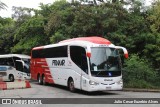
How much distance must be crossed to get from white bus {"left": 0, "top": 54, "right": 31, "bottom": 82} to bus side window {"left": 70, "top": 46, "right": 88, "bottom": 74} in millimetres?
14298

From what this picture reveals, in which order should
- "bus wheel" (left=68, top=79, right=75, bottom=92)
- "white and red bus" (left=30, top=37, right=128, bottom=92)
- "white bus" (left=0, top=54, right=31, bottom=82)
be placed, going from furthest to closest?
"white bus" (left=0, top=54, right=31, bottom=82)
"bus wheel" (left=68, top=79, right=75, bottom=92)
"white and red bus" (left=30, top=37, right=128, bottom=92)

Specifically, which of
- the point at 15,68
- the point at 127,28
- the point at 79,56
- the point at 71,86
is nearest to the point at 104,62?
the point at 79,56

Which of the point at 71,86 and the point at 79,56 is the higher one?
the point at 79,56

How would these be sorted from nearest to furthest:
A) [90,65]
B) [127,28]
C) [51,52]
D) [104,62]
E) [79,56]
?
[90,65], [104,62], [79,56], [51,52], [127,28]

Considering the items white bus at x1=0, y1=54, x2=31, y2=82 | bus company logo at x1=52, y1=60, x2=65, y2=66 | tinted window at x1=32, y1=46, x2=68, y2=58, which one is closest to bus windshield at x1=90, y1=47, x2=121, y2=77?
tinted window at x1=32, y1=46, x2=68, y2=58

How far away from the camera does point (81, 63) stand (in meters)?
21.6

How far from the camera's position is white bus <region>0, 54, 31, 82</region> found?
3650cm

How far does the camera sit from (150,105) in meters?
15.7

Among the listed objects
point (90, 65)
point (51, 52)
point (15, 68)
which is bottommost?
point (15, 68)

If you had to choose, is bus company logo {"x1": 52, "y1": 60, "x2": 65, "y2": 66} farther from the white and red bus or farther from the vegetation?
the vegetation

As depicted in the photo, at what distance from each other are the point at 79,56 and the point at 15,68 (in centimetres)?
1644

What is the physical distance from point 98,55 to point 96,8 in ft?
35.4

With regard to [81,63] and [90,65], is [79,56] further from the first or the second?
[90,65]

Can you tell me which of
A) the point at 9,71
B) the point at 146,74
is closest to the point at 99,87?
the point at 146,74
